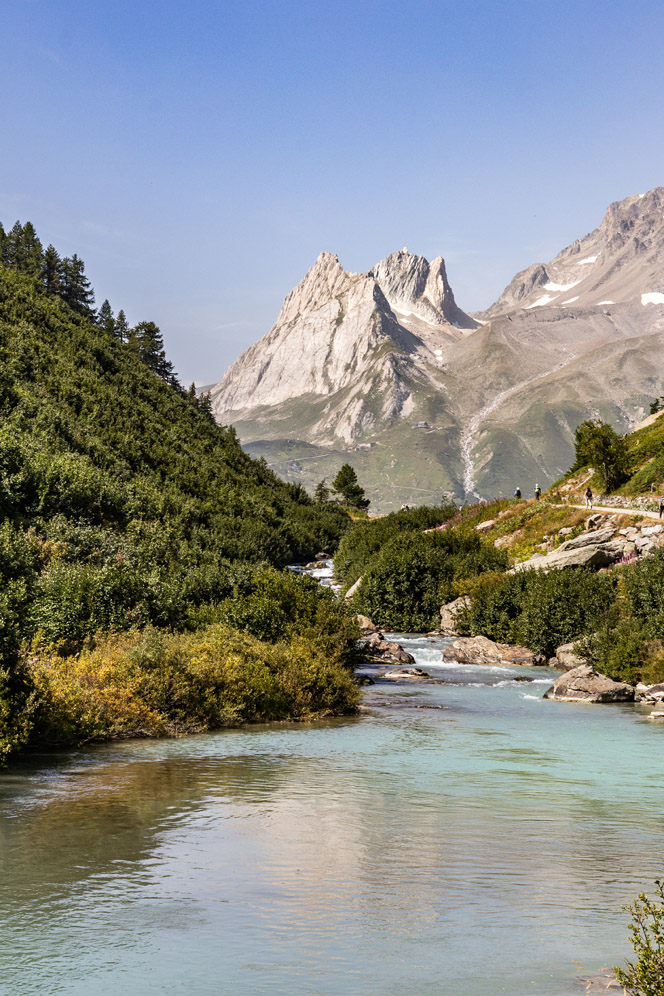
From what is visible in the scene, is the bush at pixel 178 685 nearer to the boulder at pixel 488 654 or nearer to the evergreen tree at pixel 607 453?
the boulder at pixel 488 654

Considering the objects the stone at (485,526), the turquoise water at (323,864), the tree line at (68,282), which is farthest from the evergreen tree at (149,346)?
the turquoise water at (323,864)

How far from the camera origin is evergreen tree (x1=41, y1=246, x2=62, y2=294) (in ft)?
427

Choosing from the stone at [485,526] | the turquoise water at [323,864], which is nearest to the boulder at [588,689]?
the turquoise water at [323,864]

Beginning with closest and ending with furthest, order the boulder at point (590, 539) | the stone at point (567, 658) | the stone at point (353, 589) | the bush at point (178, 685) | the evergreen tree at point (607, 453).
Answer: the bush at point (178, 685) < the stone at point (567, 658) < the boulder at point (590, 539) < the stone at point (353, 589) < the evergreen tree at point (607, 453)

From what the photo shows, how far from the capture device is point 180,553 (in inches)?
1741

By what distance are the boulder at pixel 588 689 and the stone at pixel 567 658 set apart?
Answer: 5.26 m

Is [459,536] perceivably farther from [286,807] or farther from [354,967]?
[354,967]

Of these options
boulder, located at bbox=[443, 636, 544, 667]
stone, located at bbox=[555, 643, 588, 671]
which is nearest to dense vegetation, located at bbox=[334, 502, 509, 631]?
boulder, located at bbox=[443, 636, 544, 667]

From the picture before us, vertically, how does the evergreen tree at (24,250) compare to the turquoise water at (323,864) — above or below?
above

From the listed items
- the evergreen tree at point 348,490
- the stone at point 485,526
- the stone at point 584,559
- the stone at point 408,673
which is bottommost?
the stone at point 408,673

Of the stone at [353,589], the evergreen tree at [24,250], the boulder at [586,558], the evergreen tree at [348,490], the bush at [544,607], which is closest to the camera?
the bush at [544,607]

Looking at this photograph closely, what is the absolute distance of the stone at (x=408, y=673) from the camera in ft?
119

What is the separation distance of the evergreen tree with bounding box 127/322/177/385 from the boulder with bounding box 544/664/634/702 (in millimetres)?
113097

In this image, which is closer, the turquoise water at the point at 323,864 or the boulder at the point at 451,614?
the turquoise water at the point at 323,864
